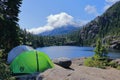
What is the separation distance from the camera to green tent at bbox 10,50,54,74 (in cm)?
1862

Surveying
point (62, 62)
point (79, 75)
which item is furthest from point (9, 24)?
point (79, 75)

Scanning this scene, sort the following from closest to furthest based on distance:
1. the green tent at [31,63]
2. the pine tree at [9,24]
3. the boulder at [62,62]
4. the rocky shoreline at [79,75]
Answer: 1. the rocky shoreline at [79,75]
2. the green tent at [31,63]
3. the boulder at [62,62]
4. the pine tree at [9,24]

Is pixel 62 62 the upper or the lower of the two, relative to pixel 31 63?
lower

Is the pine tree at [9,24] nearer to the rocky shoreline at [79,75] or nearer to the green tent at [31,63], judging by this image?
the green tent at [31,63]

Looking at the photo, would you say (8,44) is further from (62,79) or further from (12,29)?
(62,79)

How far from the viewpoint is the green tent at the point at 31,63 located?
18.6 m

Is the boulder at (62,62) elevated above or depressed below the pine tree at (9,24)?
below

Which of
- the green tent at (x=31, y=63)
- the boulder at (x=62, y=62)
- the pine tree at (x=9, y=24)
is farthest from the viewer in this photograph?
the pine tree at (x=9, y=24)

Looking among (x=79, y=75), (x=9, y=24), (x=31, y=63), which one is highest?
(x=9, y=24)

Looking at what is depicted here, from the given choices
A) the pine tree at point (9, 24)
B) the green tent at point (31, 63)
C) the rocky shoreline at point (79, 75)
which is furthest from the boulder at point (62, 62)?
the pine tree at point (9, 24)

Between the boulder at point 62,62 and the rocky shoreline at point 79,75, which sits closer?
the rocky shoreline at point 79,75

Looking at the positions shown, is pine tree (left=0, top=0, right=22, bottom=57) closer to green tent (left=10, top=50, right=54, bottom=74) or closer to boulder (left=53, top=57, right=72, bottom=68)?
boulder (left=53, top=57, right=72, bottom=68)

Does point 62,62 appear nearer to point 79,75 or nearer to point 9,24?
point 79,75

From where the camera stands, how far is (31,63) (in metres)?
18.7
